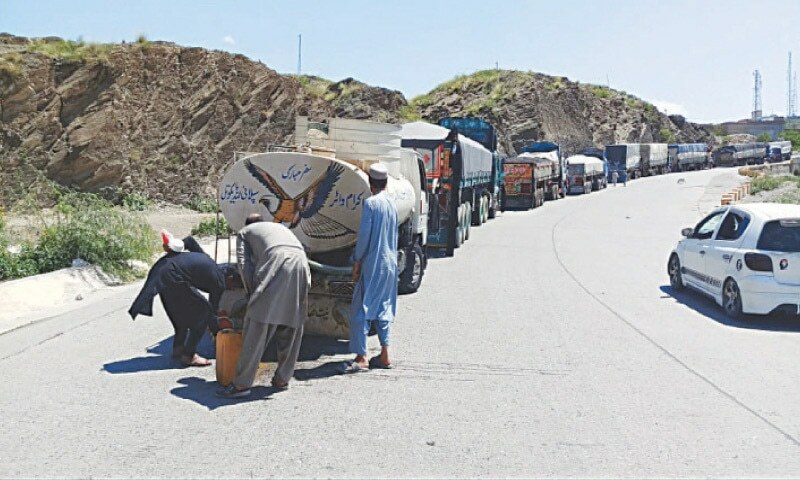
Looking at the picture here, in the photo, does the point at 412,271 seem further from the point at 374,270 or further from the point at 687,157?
the point at 687,157

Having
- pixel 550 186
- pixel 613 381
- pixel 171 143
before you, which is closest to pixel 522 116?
pixel 550 186

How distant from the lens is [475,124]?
27781 mm

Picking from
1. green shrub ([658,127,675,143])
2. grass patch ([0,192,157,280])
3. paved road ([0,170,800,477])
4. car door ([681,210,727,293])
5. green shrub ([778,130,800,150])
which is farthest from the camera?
green shrub ([778,130,800,150])

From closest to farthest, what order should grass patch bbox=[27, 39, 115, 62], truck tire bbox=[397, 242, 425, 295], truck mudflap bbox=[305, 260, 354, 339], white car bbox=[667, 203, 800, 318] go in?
truck mudflap bbox=[305, 260, 354, 339] < white car bbox=[667, 203, 800, 318] < truck tire bbox=[397, 242, 425, 295] < grass patch bbox=[27, 39, 115, 62]

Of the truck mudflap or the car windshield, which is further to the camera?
the car windshield

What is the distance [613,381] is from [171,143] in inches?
1250

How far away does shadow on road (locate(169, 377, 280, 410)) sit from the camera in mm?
6867

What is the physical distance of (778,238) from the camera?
1096 cm

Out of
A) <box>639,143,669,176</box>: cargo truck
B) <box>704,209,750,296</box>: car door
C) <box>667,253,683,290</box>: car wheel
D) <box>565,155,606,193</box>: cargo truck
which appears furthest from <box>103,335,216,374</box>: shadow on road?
<box>639,143,669,176</box>: cargo truck

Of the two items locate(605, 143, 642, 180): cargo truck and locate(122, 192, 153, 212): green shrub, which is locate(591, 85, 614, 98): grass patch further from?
locate(122, 192, 153, 212): green shrub

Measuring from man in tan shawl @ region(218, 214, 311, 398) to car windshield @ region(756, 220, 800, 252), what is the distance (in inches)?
273

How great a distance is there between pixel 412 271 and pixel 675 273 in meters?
4.67

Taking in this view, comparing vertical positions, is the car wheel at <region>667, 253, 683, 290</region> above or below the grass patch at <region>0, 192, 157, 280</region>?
below

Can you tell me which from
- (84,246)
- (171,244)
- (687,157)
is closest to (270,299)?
(171,244)
